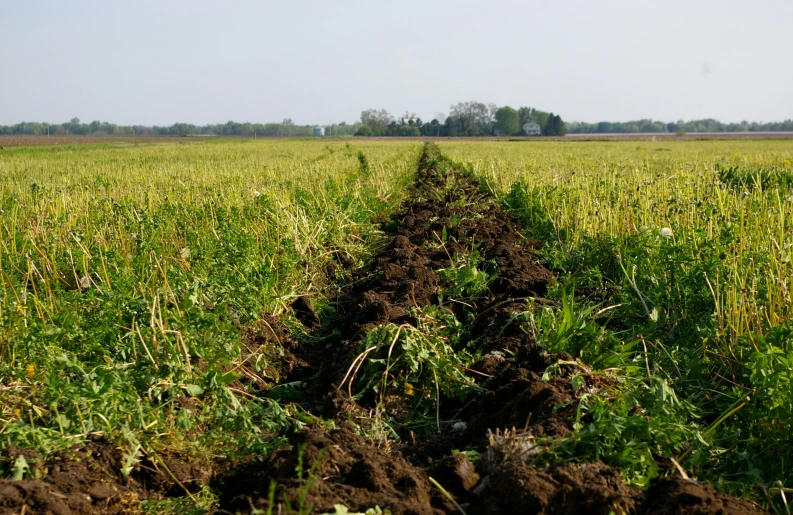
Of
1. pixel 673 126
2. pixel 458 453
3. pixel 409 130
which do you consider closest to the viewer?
pixel 458 453

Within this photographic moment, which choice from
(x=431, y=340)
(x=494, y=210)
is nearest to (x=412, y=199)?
(x=494, y=210)

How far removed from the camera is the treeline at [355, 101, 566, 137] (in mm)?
114156

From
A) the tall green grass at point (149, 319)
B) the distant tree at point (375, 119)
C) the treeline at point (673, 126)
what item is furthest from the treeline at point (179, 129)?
the tall green grass at point (149, 319)

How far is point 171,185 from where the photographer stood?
34.9 ft

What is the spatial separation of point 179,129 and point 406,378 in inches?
6589

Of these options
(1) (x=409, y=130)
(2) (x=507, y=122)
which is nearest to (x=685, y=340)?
(1) (x=409, y=130)

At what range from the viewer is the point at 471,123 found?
120m

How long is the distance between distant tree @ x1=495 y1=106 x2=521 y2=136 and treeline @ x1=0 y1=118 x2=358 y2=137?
3141cm

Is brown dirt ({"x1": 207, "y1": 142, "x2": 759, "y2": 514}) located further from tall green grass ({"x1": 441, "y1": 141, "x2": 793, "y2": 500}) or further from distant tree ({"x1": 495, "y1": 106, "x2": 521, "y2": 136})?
distant tree ({"x1": 495, "y1": 106, "x2": 521, "y2": 136})

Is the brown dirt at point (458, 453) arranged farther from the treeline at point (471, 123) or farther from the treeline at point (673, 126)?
the treeline at point (673, 126)

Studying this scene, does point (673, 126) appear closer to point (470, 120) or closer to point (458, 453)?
point (470, 120)

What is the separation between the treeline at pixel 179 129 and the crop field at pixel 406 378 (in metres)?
127

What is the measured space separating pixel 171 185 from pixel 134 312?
7.67 meters

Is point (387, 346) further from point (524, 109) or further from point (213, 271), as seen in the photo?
point (524, 109)
